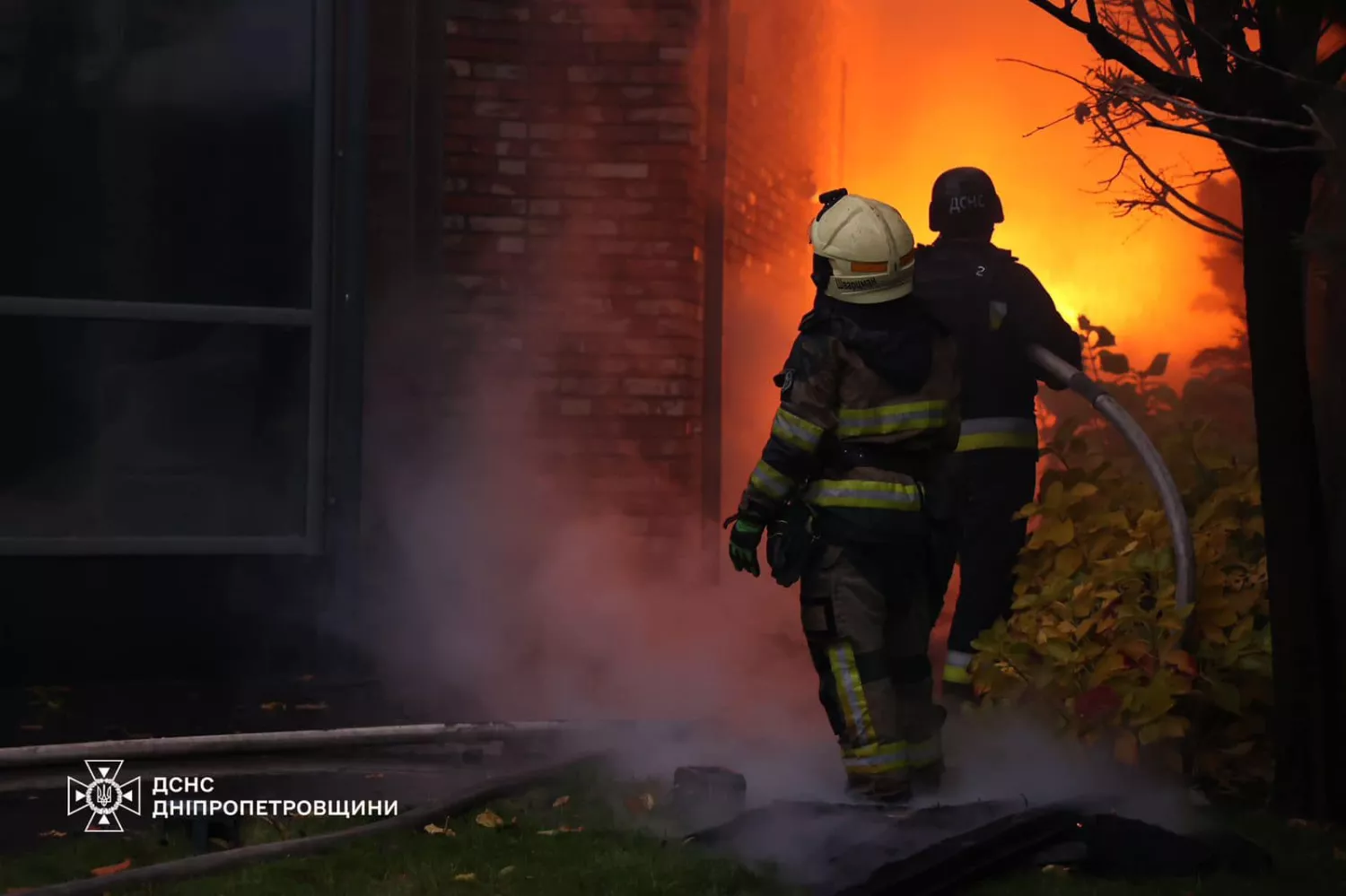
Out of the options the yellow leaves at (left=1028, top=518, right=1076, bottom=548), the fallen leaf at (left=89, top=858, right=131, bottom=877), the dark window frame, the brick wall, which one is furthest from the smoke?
the fallen leaf at (left=89, top=858, right=131, bottom=877)

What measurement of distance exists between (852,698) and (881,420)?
2.65 ft

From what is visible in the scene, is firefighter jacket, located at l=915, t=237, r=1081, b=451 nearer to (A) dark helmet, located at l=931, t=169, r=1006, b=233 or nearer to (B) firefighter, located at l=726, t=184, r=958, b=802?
(A) dark helmet, located at l=931, t=169, r=1006, b=233

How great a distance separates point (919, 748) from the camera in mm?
5156

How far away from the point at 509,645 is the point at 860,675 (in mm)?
2938

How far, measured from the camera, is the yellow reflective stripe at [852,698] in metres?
4.94

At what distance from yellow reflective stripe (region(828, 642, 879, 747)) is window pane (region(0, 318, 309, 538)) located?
3.15 meters

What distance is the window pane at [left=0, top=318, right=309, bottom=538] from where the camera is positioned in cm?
709

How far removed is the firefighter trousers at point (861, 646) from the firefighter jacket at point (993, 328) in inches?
41.1

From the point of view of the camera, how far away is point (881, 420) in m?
4.95

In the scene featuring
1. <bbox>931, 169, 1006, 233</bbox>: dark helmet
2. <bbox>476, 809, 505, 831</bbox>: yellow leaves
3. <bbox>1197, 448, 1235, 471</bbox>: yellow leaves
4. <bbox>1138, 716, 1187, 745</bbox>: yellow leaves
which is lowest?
<bbox>476, 809, 505, 831</bbox>: yellow leaves

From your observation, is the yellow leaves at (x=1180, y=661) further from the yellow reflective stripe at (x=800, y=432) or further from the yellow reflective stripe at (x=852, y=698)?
the yellow reflective stripe at (x=800, y=432)

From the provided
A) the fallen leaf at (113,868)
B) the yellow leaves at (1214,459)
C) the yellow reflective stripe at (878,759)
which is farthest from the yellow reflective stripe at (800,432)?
the fallen leaf at (113,868)

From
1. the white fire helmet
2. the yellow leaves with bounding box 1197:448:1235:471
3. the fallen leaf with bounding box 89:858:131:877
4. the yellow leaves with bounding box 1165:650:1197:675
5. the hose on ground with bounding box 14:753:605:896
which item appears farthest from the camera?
the yellow leaves with bounding box 1197:448:1235:471

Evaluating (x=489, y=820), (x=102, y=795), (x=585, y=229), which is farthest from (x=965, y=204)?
(x=102, y=795)
